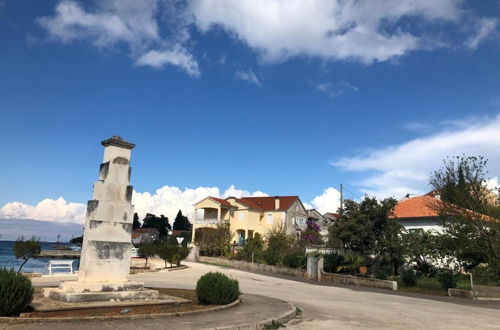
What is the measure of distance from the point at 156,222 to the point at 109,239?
129166 mm

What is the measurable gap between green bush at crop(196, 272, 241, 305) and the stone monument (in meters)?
1.47

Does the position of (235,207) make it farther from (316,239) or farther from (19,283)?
(19,283)

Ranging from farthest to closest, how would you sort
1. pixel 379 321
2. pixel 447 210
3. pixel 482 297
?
pixel 447 210 → pixel 482 297 → pixel 379 321

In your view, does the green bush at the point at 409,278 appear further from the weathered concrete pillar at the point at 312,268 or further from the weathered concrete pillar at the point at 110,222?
the weathered concrete pillar at the point at 110,222

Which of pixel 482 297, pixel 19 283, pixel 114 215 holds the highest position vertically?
pixel 114 215

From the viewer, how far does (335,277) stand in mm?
25344

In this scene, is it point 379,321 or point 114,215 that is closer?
point 379,321

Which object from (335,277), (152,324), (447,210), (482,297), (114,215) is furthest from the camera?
(335,277)

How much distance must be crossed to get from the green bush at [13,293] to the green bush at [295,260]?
2258cm

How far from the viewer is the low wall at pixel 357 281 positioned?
22.2 m

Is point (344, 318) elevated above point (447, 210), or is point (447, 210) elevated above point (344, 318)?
point (447, 210)

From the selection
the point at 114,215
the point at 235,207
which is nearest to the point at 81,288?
the point at 114,215

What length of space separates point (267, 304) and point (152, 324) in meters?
4.97

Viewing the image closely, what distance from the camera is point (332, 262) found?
27.6 metres
